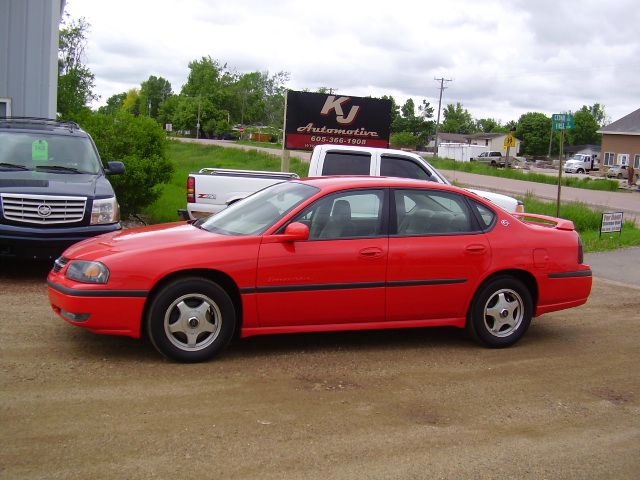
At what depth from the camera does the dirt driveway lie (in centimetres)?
420

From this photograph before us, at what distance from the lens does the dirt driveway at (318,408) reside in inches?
165

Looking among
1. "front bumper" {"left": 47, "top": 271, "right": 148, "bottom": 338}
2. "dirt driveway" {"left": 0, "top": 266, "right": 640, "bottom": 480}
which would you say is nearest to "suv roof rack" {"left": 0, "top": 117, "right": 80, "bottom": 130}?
"dirt driveway" {"left": 0, "top": 266, "right": 640, "bottom": 480}

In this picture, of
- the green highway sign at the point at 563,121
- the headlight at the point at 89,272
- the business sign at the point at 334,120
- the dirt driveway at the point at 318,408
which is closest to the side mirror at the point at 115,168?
the dirt driveway at the point at 318,408

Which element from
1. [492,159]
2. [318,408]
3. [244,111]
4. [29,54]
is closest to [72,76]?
[29,54]

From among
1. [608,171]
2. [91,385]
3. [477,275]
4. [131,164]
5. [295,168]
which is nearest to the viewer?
[91,385]

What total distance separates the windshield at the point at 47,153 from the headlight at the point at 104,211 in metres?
1.08

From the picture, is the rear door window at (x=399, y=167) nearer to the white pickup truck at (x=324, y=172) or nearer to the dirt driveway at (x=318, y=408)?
the white pickup truck at (x=324, y=172)

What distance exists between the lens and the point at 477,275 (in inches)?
261

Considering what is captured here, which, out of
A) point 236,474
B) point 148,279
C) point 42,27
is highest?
point 42,27

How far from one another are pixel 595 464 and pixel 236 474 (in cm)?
212

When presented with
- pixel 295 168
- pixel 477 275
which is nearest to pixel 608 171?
pixel 295 168

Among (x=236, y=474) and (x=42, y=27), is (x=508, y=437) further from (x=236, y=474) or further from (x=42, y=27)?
(x=42, y=27)

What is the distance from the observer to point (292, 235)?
Answer: 19.6ft

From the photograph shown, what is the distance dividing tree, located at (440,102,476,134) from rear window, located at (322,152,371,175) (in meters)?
142
